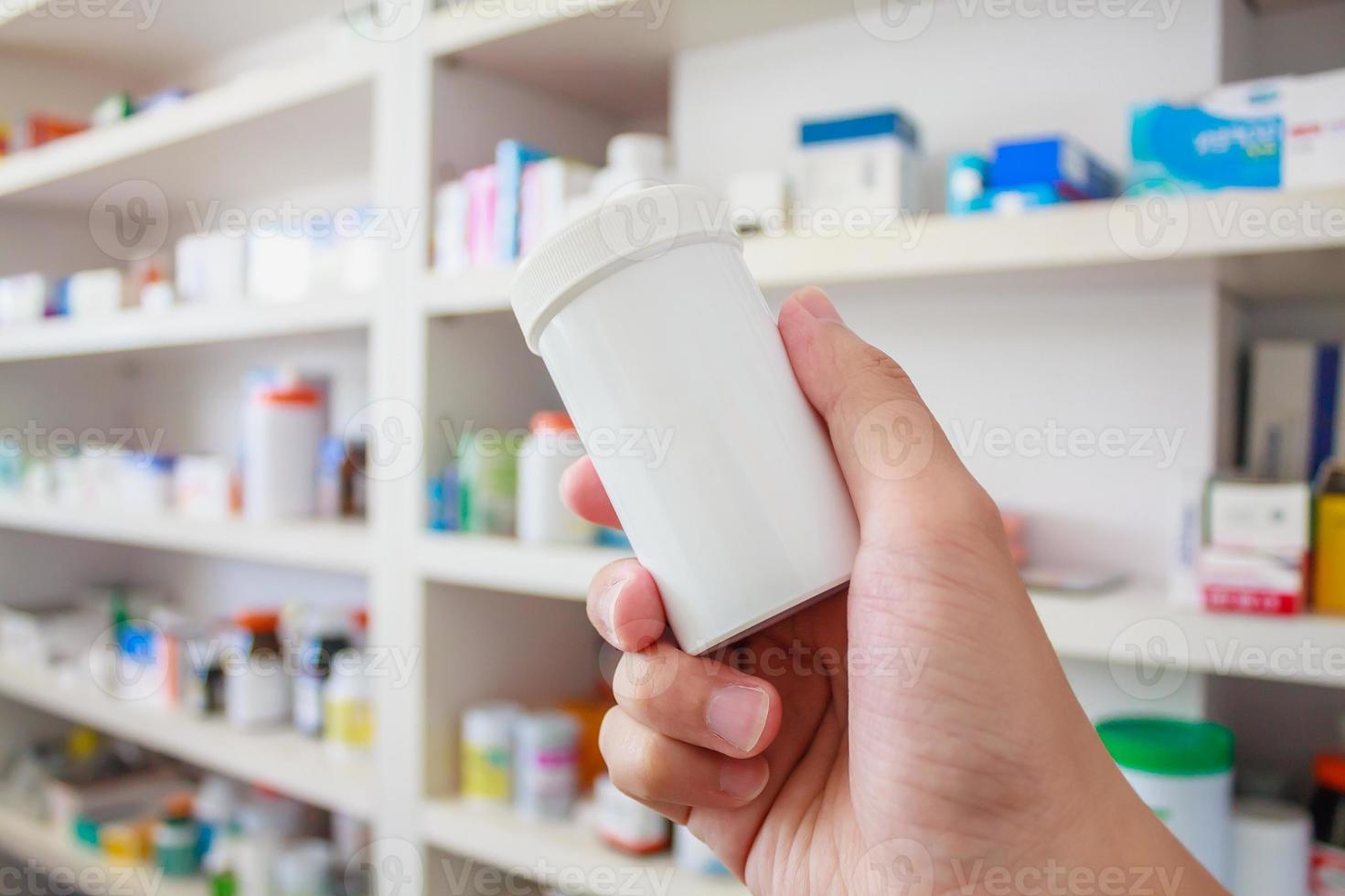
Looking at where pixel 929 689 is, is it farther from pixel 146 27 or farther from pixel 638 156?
pixel 146 27

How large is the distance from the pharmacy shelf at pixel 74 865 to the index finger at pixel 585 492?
1.16 meters

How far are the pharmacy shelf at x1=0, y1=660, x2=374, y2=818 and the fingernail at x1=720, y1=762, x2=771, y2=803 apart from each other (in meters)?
0.73

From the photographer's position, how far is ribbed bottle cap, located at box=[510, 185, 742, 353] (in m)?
0.45

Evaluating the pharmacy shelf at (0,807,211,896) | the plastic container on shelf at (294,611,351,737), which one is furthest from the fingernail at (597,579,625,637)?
the pharmacy shelf at (0,807,211,896)

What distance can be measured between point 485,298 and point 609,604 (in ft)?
1.87

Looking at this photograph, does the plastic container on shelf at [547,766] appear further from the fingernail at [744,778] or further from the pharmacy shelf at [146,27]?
the pharmacy shelf at [146,27]

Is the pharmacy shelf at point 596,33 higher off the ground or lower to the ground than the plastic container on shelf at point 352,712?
higher

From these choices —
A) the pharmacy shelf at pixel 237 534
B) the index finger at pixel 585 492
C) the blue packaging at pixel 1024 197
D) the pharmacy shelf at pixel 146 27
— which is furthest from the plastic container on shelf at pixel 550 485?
the pharmacy shelf at pixel 146 27

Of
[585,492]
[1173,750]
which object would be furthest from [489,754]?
[1173,750]

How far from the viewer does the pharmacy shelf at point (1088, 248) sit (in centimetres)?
69

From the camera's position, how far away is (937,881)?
0.52m

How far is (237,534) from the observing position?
4.39 feet

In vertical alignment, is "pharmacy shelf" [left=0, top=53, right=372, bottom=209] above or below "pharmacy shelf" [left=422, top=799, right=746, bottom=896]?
above

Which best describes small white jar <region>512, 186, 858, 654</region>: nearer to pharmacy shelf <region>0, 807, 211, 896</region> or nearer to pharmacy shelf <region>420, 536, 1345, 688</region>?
pharmacy shelf <region>420, 536, 1345, 688</region>
